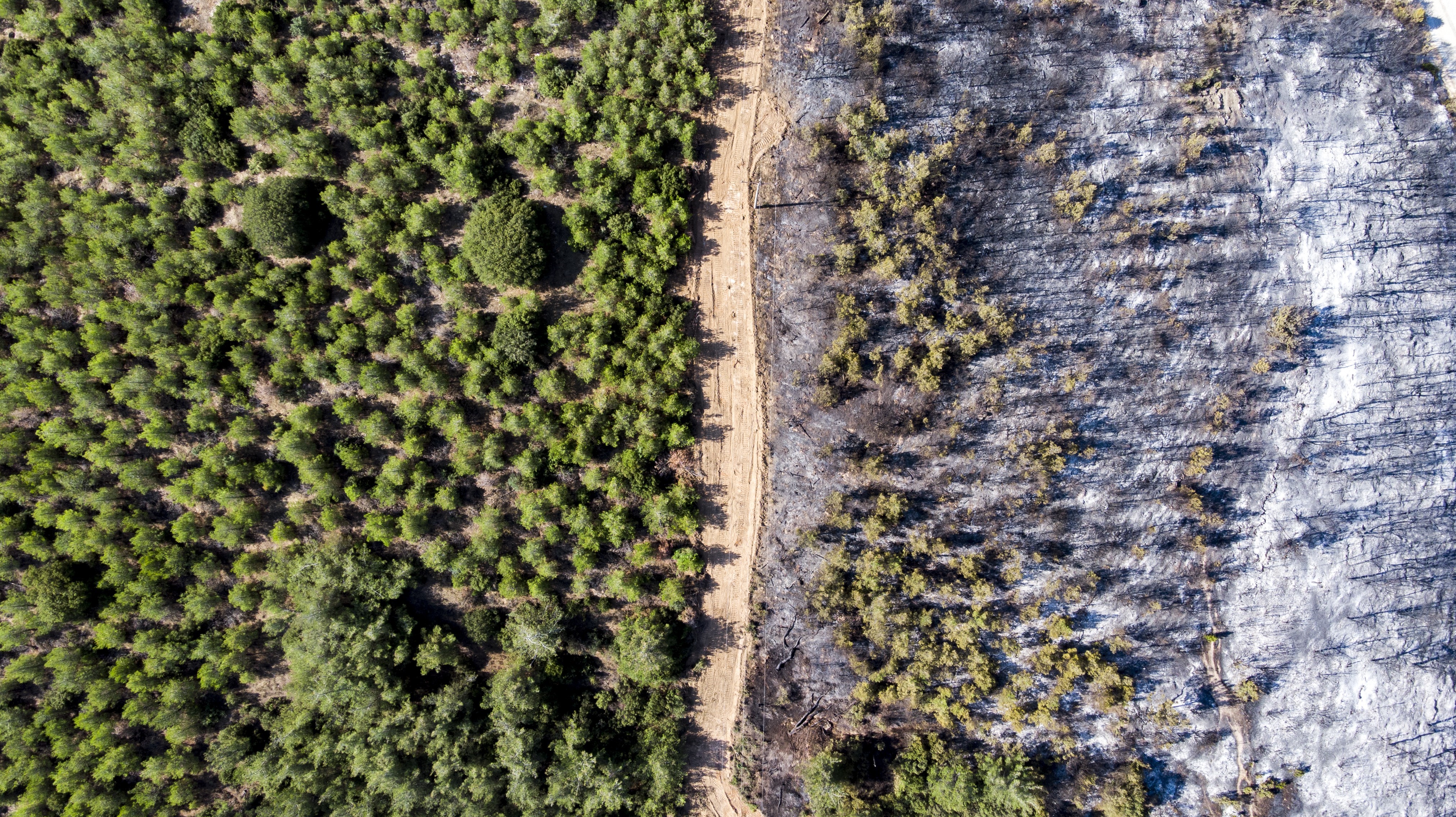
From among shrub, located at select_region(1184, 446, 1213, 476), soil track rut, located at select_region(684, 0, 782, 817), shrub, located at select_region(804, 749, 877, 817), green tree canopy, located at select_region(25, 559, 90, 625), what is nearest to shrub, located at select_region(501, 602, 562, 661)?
soil track rut, located at select_region(684, 0, 782, 817)

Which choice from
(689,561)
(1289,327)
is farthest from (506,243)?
(1289,327)

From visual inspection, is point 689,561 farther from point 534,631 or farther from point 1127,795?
point 1127,795

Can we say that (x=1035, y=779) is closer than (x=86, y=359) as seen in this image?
Yes

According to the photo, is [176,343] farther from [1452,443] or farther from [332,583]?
[1452,443]

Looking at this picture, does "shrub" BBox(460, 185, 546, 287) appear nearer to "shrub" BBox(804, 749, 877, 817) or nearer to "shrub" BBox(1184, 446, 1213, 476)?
"shrub" BBox(804, 749, 877, 817)

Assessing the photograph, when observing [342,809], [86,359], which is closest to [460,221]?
[86,359]
